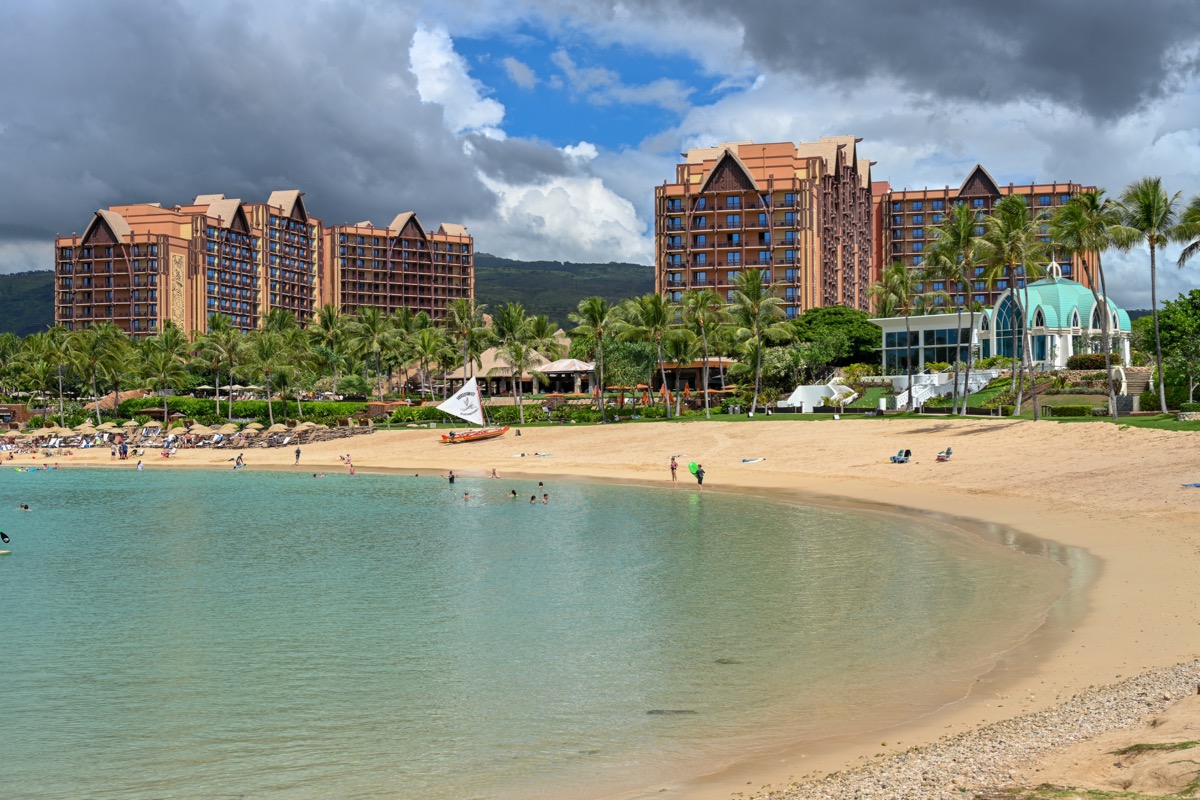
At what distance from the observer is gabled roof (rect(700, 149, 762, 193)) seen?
131250 mm

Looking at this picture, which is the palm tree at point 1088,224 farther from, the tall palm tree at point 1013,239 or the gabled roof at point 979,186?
the gabled roof at point 979,186

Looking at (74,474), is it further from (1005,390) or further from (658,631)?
(1005,390)

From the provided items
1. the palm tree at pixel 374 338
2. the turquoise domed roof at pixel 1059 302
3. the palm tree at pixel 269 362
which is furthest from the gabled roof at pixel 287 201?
the turquoise domed roof at pixel 1059 302

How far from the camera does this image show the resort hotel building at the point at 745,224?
130 m

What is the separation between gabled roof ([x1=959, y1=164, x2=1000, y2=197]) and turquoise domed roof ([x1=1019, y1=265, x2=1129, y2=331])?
92.0 m

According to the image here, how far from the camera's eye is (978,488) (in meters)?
40.0

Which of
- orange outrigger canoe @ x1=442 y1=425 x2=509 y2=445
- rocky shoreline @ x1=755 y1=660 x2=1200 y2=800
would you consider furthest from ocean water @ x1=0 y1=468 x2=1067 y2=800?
orange outrigger canoe @ x1=442 y1=425 x2=509 y2=445

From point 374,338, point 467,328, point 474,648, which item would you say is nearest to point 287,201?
point 374,338

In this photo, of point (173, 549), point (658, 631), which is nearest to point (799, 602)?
point (658, 631)

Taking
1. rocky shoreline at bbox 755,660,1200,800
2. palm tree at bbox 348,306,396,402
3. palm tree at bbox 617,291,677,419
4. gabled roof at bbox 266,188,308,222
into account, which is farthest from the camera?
gabled roof at bbox 266,188,308,222

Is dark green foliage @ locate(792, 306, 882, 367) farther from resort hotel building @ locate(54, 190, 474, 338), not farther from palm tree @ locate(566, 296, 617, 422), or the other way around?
resort hotel building @ locate(54, 190, 474, 338)

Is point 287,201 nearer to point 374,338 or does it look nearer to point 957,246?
point 374,338

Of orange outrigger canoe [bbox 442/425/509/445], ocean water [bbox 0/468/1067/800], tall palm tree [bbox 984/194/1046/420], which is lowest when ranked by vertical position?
ocean water [bbox 0/468/1067/800]

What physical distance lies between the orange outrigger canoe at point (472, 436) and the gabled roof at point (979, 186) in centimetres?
12683
